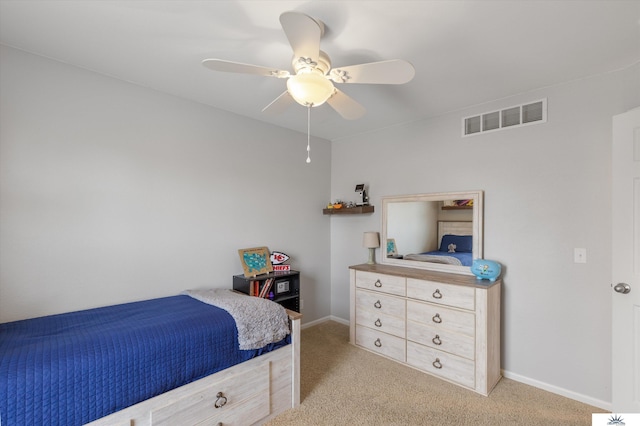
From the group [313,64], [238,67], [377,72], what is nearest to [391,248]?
[377,72]

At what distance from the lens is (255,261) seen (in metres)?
2.98

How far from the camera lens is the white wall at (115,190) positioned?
1.88 metres

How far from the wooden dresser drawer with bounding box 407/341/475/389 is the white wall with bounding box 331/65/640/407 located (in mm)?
464

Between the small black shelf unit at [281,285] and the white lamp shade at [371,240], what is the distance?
2.84 feet

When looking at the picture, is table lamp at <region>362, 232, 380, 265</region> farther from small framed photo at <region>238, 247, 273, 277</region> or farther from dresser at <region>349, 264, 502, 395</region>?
small framed photo at <region>238, 247, 273, 277</region>

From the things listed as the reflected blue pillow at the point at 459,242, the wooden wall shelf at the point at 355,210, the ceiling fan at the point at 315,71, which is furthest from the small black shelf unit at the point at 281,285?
the ceiling fan at the point at 315,71

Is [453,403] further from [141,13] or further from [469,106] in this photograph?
[141,13]

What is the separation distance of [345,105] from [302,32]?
0.65 m

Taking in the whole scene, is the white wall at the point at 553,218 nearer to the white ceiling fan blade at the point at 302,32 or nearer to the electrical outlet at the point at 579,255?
the electrical outlet at the point at 579,255

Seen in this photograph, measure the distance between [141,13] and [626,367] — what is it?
347 centimetres

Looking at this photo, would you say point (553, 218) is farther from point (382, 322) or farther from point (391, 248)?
point (382, 322)

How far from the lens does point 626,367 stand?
182 cm

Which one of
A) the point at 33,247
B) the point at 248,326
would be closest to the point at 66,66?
the point at 33,247

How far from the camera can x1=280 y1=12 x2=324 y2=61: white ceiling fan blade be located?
1.15 metres
